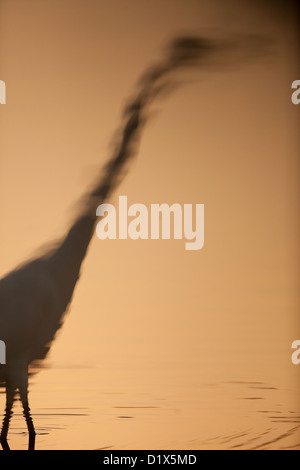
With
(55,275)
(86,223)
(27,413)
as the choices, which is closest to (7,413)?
(27,413)

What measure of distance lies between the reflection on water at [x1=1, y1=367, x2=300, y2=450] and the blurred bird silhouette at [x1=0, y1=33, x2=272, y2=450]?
9 centimetres

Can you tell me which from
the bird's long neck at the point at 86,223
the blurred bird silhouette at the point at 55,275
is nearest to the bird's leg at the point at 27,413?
the blurred bird silhouette at the point at 55,275

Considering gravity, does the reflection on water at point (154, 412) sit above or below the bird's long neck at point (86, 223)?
below

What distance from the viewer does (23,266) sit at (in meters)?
1.48

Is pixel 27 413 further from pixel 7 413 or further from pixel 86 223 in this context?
pixel 86 223

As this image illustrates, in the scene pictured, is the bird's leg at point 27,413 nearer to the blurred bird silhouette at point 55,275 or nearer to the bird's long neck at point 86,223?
the blurred bird silhouette at point 55,275

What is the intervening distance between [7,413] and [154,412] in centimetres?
35

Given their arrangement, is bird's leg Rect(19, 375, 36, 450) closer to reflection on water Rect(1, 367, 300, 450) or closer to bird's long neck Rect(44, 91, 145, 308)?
reflection on water Rect(1, 367, 300, 450)

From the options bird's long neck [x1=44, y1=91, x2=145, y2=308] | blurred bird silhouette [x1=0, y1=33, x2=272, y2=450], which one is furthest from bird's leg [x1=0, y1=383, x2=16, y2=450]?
bird's long neck [x1=44, y1=91, x2=145, y2=308]

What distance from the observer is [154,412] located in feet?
5.15

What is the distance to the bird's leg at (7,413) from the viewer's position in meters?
1.42

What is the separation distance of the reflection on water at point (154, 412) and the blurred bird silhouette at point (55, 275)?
88 millimetres
